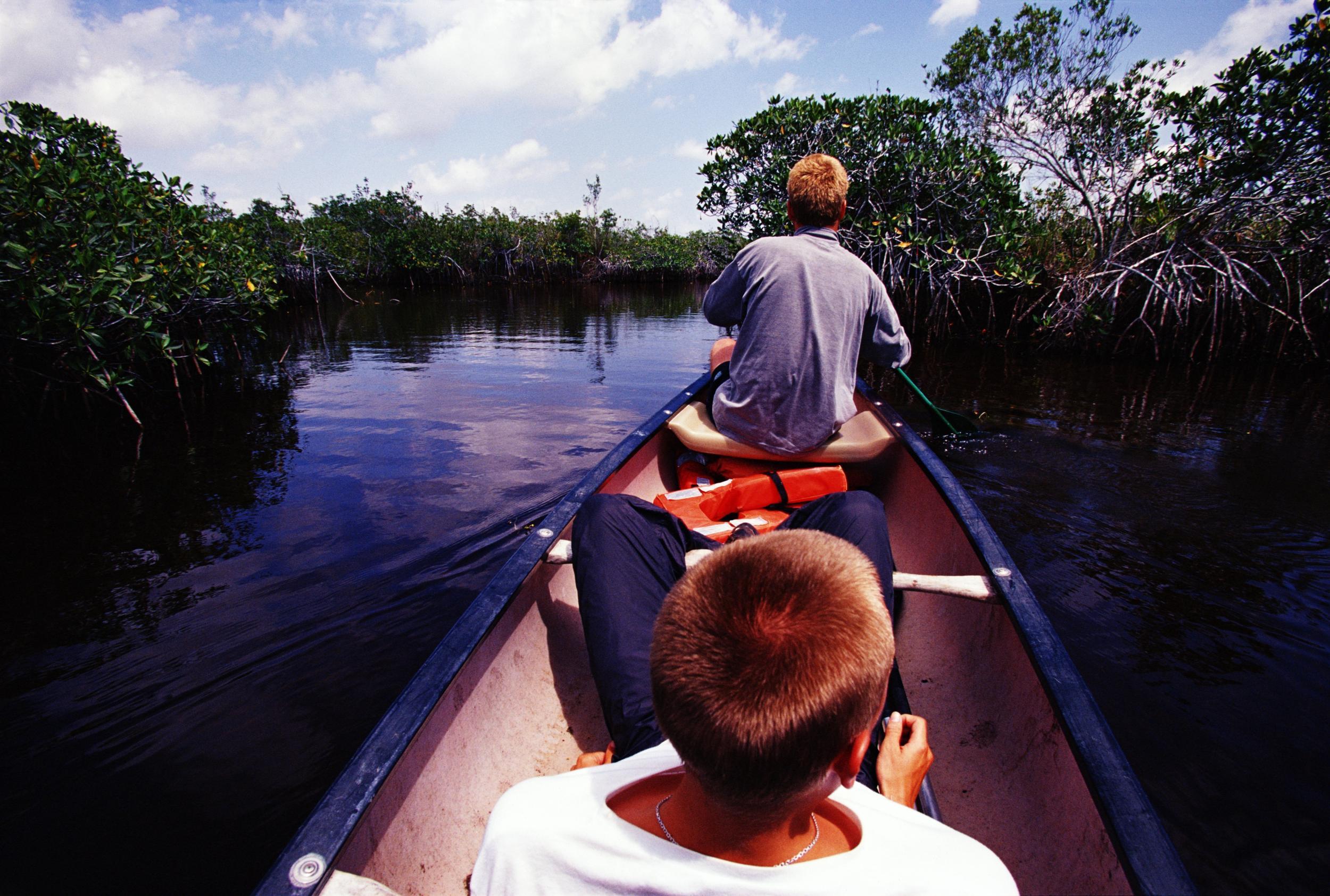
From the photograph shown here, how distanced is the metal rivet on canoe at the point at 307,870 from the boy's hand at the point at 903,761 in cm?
104

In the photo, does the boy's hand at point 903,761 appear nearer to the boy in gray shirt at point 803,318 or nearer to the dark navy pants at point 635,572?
the dark navy pants at point 635,572

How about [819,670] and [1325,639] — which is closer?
[819,670]

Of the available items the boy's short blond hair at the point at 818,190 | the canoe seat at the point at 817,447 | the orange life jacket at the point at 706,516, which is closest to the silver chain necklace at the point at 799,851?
the orange life jacket at the point at 706,516

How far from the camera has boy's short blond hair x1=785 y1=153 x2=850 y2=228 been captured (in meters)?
2.64

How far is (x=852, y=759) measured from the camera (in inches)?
30.0

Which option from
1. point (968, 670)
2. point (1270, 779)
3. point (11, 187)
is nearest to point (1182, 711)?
point (1270, 779)

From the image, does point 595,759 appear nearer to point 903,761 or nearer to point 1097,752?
point 903,761

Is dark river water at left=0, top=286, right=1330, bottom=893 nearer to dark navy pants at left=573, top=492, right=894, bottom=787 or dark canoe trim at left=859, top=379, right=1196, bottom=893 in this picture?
dark canoe trim at left=859, top=379, right=1196, bottom=893

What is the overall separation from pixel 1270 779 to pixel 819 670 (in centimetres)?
273

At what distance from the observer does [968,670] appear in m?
1.99

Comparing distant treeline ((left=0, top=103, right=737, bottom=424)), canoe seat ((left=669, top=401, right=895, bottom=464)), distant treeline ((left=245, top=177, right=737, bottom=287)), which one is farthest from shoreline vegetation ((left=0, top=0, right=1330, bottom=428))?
distant treeline ((left=245, top=177, right=737, bottom=287))

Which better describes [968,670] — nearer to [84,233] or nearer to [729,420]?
[729,420]

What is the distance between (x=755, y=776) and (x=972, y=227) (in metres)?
14.1

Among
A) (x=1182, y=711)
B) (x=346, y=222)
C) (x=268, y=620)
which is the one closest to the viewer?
(x=1182, y=711)
